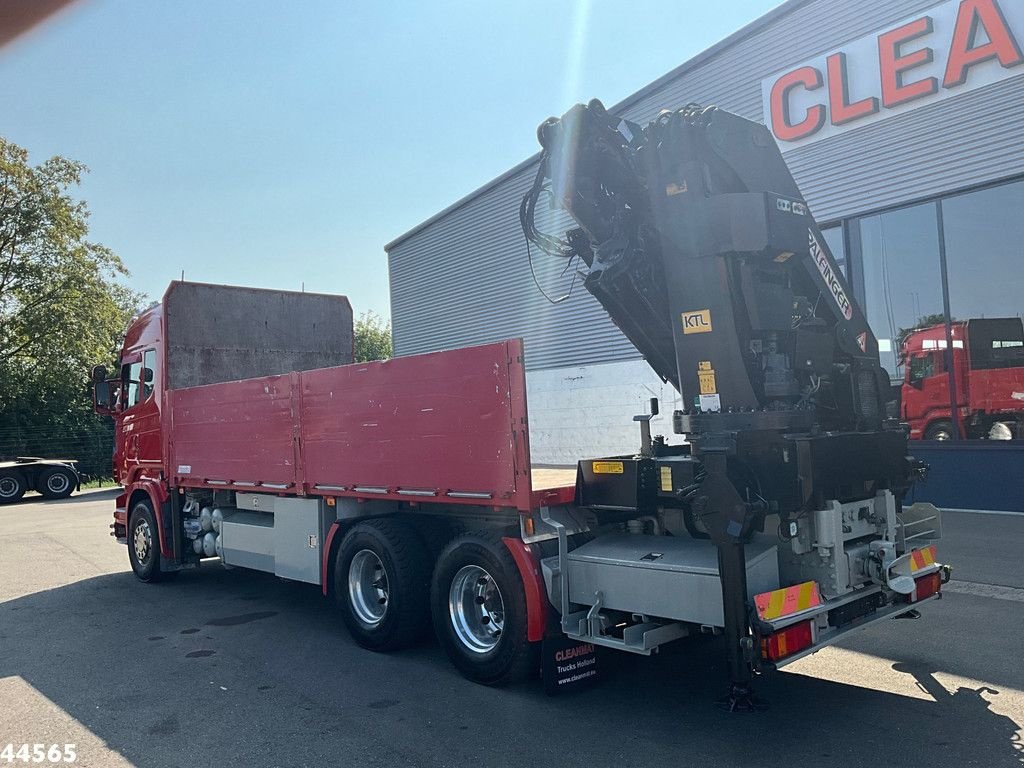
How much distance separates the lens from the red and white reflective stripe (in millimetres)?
4230

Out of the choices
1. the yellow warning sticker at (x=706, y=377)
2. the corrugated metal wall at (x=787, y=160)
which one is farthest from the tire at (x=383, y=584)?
the corrugated metal wall at (x=787, y=160)

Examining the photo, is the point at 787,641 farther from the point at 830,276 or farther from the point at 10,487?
the point at 10,487

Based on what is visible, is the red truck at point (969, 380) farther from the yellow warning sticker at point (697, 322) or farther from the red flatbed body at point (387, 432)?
the yellow warning sticker at point (697, 322)

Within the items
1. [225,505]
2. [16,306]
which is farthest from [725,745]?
[16,306]

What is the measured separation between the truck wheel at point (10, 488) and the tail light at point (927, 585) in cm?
2503

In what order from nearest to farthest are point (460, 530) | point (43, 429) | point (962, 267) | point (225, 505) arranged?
point (460, 530) < point (225, 505) < point (962, 267) < point (43, 429)

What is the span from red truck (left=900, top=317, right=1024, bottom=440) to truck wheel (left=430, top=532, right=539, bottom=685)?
905cm

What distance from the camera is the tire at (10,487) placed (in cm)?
2362

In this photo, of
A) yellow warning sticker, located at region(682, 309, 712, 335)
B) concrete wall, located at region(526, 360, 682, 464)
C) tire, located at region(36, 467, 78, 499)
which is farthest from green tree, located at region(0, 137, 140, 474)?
yellow warning sticker, located at region(682, 309, 712, 335)

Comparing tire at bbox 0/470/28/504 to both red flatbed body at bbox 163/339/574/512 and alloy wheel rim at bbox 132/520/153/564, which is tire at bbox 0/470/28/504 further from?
red flatbed body at bbox 163/339/574/512

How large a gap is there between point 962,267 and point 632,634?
32.1ft

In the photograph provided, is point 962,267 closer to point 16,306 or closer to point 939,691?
point 939,691

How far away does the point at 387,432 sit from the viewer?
245 inches

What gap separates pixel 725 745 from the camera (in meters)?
4.38
